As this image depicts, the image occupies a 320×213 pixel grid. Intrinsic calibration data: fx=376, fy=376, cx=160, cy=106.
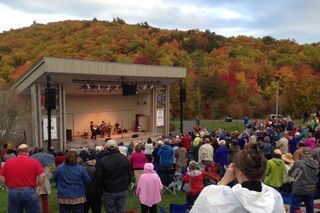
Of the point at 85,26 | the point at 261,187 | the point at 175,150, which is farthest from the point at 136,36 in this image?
the point at 261,187

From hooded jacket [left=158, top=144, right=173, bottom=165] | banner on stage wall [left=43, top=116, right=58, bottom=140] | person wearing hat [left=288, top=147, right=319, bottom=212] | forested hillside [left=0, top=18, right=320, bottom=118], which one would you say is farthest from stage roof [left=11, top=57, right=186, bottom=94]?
person wearing hat [left=288, top=147, right=319, bottom=212]

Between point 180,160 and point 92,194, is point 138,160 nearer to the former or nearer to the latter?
point 180,160

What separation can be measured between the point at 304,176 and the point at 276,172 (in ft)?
3.21

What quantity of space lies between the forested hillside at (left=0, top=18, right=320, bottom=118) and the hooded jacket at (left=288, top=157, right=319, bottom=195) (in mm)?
31183

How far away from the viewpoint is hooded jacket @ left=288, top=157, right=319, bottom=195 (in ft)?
20.1

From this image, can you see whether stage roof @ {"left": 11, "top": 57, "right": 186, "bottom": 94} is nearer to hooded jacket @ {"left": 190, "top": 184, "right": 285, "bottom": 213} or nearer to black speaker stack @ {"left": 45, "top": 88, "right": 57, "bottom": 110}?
black speaker stack @ {"left": 45, "top": 88, "right": 57, "bottom": 110}

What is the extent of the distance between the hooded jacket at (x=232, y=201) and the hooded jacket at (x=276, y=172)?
535 cm

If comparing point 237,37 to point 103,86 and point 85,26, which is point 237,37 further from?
point 103,86

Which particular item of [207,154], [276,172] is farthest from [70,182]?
[207,154]

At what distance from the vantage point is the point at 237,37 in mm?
70000

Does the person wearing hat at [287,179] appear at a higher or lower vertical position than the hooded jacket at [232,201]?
lower

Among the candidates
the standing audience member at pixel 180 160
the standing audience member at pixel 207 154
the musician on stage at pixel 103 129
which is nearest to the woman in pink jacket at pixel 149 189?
the standing audience member at pixel 180 160

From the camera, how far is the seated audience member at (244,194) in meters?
1.90

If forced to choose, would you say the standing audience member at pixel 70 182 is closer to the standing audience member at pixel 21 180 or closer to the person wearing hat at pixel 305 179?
the standing audience member at pixel 21 180
